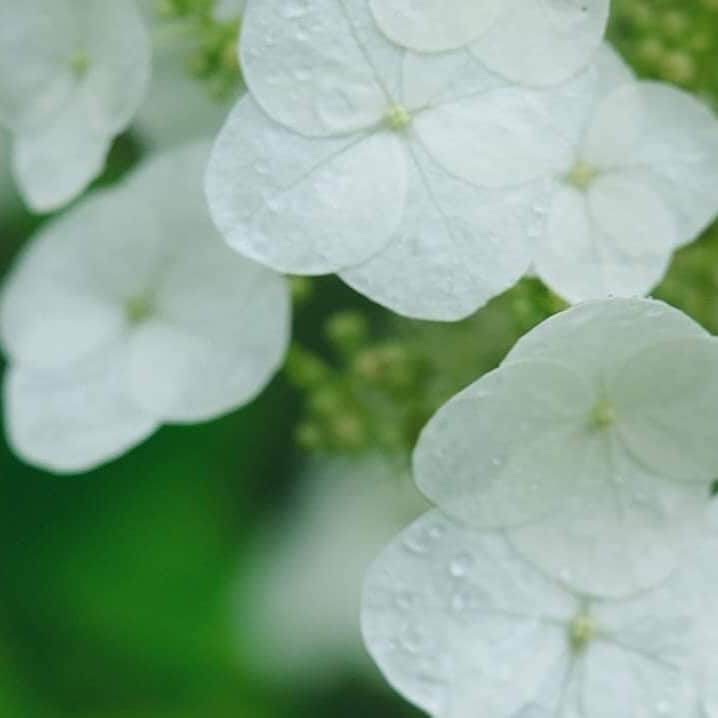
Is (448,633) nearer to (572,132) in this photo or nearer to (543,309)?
(543,309)

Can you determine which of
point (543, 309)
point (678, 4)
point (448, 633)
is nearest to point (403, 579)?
point (448, 633)

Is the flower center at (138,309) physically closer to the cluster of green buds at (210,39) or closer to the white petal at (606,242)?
the cluster of green buds at (210,39)

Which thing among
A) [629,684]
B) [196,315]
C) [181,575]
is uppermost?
[196,315]

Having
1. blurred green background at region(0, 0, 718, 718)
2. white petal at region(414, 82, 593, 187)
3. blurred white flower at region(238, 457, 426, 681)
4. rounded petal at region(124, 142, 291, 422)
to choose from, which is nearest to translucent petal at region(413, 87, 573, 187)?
white petal at region(414, 82, 593, 187)

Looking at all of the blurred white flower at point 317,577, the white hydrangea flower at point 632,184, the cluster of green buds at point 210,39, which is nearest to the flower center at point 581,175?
the white hydrangea flower at point 632,184

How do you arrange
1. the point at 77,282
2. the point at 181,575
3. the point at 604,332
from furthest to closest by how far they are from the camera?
the point at 181,575
the point at 77,282
the point at 604,332

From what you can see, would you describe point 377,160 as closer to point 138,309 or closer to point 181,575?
point 138,309

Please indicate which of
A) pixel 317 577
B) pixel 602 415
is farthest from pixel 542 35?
pixel 317 577
